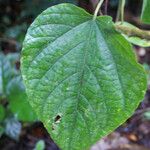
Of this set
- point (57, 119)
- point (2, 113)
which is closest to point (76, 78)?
point (57, 119)

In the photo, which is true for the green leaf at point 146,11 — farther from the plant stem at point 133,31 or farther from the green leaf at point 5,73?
the green leaf at point 5,73

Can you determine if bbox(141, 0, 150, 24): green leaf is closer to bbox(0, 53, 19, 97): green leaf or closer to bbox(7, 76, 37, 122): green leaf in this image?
bbox(7, 76, 37, 122): green leaf

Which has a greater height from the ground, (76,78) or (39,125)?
(76,78)

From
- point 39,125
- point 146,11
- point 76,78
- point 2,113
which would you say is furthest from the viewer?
point 39,125

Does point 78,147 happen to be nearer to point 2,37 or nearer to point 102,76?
point 102,76

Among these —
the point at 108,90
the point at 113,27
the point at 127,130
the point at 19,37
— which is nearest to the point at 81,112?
the point at 108,90

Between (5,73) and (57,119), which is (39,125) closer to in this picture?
(5,73)

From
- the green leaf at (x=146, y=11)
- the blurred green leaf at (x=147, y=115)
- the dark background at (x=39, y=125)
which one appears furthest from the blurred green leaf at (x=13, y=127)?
the green leaf at (x=146, y=11)

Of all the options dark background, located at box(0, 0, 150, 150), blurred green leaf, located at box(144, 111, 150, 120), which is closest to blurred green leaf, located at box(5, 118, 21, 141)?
dark background, located at box(0, 0, 150, 150)
